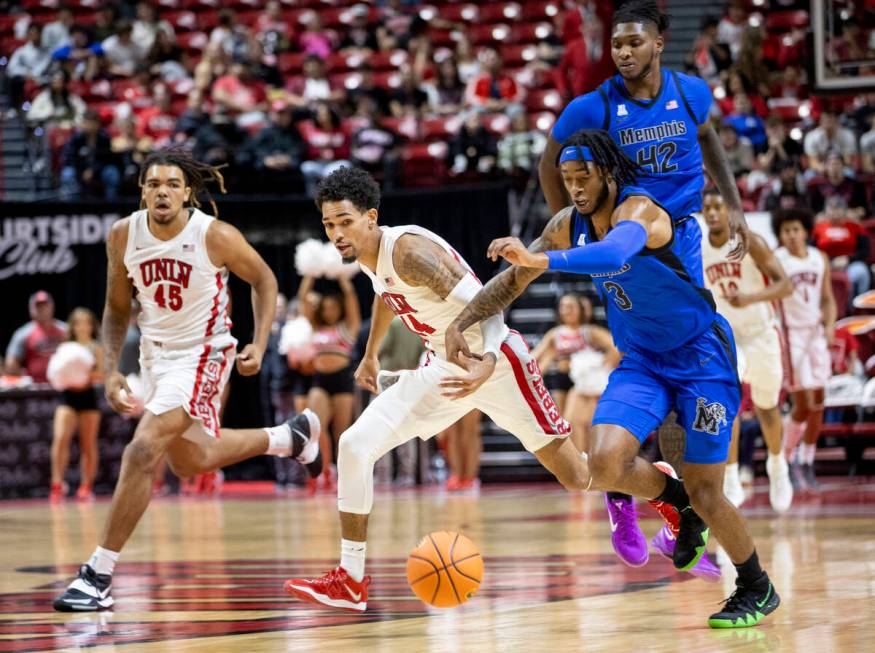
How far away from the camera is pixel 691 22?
1889cm

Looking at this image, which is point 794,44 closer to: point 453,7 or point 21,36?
point 453,7

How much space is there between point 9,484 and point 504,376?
1014cm

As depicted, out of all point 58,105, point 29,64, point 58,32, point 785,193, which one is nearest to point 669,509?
point 785,193

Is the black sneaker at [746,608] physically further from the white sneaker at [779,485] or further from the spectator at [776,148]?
the spectator at [776,148]

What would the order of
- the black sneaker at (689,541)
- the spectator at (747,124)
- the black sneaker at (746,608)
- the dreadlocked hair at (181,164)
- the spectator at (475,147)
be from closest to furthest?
the black sneaker at (746,608), the black sneaker at (689,541), the dreadlocked hair at (181,164), the spectator at (747,124), the spectator at (475,147)

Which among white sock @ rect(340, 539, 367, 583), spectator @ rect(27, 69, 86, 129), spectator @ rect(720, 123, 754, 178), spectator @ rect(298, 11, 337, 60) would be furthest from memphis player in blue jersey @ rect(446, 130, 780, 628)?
spectator @ rect(298, 11, 337, 60)

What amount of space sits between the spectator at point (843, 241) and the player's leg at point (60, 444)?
7616 millimetres

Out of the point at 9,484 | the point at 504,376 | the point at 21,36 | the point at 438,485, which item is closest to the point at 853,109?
the point at 438,485

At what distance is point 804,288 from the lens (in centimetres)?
1148

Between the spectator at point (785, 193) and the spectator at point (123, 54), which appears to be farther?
the spectator at point (123, 54)

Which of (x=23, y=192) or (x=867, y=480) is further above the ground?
(x=23, y=192)

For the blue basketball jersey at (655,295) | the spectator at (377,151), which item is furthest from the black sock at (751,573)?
the spectator at (377,151)

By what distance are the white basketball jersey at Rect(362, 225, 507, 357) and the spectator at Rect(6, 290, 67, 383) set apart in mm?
10147

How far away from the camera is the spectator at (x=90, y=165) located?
55.1ft
